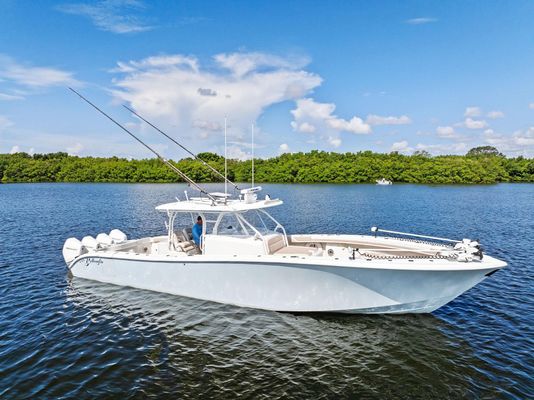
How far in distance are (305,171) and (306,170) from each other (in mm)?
491

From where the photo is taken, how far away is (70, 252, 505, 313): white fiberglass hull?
8820 mm

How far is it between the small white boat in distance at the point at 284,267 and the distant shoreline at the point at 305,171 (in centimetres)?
9014

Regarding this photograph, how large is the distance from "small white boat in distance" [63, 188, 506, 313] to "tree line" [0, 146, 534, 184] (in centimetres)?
8915

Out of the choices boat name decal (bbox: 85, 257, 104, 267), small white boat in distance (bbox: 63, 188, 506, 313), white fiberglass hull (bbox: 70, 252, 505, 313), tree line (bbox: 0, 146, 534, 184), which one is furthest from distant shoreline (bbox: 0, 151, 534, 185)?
white fiberglass hull (bbox: 70, 252, 505, 313)

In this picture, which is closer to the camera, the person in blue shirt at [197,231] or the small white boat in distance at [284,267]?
the small white boat in distance at [284,267]

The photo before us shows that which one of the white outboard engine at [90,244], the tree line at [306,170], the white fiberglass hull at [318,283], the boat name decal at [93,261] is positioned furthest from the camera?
the tree line at [306,170]

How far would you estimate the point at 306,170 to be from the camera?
346 feet

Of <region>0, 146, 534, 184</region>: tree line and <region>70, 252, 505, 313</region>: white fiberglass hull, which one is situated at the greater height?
<region>0, 146, 534, 184</region>: tree line

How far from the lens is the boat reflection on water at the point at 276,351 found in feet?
23.8

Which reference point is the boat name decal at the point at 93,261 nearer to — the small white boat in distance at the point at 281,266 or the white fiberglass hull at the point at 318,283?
the small white boat in distance at the point at 281,266

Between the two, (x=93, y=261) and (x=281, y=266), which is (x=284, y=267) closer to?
(x=281, y=266)

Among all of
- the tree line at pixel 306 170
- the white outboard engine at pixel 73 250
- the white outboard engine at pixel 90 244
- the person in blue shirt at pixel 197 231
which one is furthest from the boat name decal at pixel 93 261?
the tree line at pixel 306 170

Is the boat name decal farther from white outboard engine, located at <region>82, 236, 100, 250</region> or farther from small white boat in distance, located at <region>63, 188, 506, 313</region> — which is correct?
white outboard engine, located at <region>82, 236, 100, 250</region>

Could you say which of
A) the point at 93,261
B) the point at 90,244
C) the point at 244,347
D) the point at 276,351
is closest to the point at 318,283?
the point at 276,351
